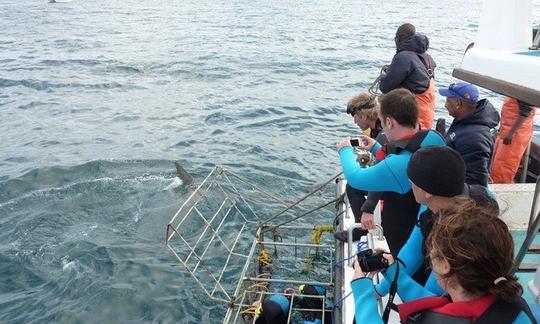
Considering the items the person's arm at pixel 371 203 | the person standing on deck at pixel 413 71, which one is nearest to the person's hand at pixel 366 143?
the person's arm at pixel 371 203

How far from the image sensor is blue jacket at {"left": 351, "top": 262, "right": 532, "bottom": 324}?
2602mm

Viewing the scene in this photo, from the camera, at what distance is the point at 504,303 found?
189cm

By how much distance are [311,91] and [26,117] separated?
1073cm

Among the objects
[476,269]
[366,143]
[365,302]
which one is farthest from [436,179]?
[366,143]

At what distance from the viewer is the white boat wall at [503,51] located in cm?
263

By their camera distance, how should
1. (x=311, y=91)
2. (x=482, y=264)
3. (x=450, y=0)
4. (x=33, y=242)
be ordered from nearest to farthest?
(x=482, y=264) → (x=33, y=242) → (x=311, y=91) → (x=450, y=0)

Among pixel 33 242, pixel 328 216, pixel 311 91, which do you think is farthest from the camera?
pixel 311 91

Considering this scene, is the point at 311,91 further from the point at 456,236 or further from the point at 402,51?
the point at 456,236

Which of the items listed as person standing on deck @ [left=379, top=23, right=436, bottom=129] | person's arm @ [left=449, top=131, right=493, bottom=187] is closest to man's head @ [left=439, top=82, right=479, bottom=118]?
person's arm @ [left=449, top=131, right=493, bottom=187]

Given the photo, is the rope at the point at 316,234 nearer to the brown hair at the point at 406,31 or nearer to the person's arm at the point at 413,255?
the brown hair at the point at 406,31

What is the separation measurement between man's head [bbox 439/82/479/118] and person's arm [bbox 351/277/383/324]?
2757 mm

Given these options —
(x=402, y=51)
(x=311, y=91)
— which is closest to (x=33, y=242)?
(x=402, y=51)

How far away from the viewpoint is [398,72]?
6.11 meters

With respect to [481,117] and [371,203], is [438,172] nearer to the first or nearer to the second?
[371,203]
